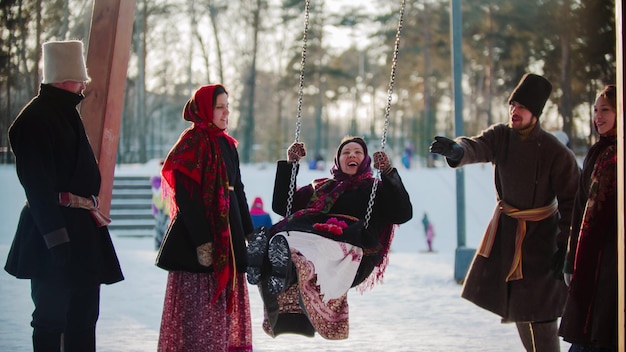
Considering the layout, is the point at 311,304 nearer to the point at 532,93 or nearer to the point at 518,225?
the point at 518,225

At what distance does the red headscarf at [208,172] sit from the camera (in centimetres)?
446

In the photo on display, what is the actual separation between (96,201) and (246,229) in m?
0.86

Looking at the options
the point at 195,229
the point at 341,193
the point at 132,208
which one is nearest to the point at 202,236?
the point at 195,229

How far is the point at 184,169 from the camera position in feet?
14.6

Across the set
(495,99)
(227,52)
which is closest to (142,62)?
(227,52)

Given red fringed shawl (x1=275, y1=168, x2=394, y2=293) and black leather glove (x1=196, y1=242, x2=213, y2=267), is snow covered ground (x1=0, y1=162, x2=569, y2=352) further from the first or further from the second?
black leather glove (x1=196, y1=242, x2=213, y2=267)

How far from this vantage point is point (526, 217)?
5055 mm

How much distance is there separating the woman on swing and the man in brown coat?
19.3 inches

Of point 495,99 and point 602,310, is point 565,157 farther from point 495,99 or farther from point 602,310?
point 495,99

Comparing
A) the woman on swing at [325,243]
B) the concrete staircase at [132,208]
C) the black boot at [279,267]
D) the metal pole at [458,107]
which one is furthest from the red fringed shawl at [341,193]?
the concrete staircase at [132,208]

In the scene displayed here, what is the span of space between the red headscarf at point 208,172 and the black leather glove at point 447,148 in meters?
1.20

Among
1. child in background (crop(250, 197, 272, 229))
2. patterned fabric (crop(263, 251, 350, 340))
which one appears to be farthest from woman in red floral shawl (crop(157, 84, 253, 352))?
child in background (crop(250, 197, 272, 229))

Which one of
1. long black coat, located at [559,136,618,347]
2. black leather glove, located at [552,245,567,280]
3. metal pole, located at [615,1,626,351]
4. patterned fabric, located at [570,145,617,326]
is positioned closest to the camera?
metal pole, located at [615,1,626,351]

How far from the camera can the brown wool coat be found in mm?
4984
